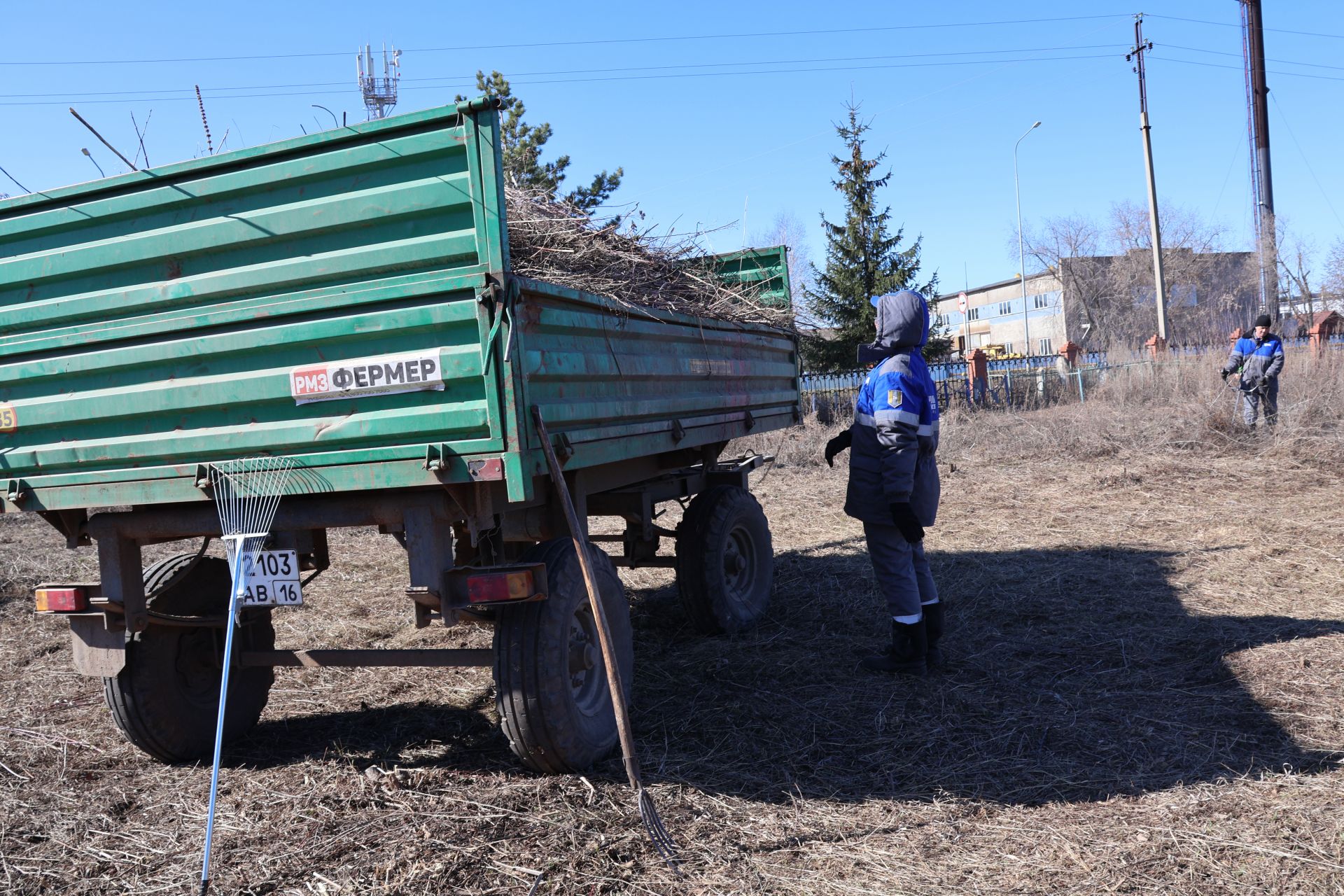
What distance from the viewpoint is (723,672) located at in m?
4.65

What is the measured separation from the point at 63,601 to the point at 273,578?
88cm

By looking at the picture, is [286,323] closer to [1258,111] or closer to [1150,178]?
[1150,178]

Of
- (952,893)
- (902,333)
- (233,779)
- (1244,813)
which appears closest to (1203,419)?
(902,333)

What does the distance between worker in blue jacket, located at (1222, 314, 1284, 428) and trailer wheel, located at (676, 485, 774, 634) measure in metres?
8.60

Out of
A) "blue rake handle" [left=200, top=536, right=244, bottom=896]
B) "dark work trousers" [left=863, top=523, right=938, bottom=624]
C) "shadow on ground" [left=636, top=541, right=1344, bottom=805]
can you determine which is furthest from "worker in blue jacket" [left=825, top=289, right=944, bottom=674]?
"blue rake handle" [left=200, top=536, right=244, bottom=896]

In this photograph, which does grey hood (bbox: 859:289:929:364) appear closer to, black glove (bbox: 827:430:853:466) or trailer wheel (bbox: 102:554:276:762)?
black glove (bbox: 827:430:853:466)

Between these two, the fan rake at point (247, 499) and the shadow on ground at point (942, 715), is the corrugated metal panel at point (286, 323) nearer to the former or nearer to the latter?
the fan rake at point (247, 499)

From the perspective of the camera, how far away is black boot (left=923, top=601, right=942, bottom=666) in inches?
186

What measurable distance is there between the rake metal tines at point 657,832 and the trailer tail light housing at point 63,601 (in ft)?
7.13

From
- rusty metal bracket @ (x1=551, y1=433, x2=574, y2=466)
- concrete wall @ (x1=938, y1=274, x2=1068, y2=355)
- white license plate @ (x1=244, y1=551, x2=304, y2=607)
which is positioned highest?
concrete wall @ (x1=938, y1=274, x2=1068, y2=355)

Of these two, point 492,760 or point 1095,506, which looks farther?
point 1095,506

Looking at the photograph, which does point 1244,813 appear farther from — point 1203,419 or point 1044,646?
point 1203,419

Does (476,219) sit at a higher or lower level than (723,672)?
higher

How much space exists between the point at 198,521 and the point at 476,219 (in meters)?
1.54
